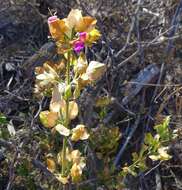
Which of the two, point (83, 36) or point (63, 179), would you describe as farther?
point (63, 179)

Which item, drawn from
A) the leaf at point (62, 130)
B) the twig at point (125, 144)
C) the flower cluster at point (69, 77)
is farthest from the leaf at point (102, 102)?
the leaf at point (62, 130)

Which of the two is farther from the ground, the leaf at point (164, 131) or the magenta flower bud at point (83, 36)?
the magenta flower bud at point (83, 36)

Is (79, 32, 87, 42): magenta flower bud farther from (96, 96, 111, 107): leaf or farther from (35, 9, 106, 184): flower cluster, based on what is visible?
(96, 96, 111, 107): leaf

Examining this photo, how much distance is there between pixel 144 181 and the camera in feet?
6.88

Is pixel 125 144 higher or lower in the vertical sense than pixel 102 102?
lower

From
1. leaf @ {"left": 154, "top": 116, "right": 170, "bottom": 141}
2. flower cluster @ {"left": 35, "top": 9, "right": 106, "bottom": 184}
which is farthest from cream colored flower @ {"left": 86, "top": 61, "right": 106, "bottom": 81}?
leaf @ {"left": 154, "top": 116, "right": 170, "bottom": 141}

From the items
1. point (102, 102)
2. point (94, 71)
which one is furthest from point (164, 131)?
point (94, 71)

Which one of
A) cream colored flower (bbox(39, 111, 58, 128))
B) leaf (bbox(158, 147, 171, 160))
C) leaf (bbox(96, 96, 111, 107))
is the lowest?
leaf (bbox(158, 147, 171, 160))

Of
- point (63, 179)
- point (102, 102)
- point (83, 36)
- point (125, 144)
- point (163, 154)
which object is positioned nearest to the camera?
point (83, 36)

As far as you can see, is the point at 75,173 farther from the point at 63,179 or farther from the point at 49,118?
the point at 49,118

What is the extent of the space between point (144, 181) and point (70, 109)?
846mm

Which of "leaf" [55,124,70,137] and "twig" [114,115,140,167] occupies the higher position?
"leaf" [55,124,70,137]

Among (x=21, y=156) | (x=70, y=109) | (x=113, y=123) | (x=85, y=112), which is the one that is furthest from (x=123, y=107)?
(x=70, y=109)

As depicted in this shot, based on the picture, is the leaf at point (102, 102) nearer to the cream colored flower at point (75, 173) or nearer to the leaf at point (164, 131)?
the leaf at point (164, 131)
